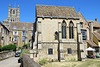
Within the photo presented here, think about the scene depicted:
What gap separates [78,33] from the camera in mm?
21984

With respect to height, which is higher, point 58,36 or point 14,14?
point 14,14

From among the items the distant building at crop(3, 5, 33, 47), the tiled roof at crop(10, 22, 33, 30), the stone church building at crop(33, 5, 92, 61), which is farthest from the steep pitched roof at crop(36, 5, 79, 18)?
the tiled roof at crop(10, 22, 33, 30)

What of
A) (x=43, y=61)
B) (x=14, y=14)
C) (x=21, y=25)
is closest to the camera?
(x=43, y=61)

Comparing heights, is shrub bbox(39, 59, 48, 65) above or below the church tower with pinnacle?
below

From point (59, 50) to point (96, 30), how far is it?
18356mm

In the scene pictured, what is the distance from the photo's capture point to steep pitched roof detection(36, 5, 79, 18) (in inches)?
888

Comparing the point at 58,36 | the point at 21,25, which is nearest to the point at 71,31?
the point at 58,36

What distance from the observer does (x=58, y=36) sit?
21094mm

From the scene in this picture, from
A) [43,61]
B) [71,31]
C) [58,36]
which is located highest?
[71,31]

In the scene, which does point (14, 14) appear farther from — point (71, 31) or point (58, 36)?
point (58, 36)

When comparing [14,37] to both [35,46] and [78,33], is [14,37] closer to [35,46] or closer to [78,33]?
[35,46]

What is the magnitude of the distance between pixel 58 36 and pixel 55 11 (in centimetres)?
651

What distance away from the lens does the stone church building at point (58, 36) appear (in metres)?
20.4

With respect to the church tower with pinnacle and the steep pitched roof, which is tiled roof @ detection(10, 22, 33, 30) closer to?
the steep pitched roof
